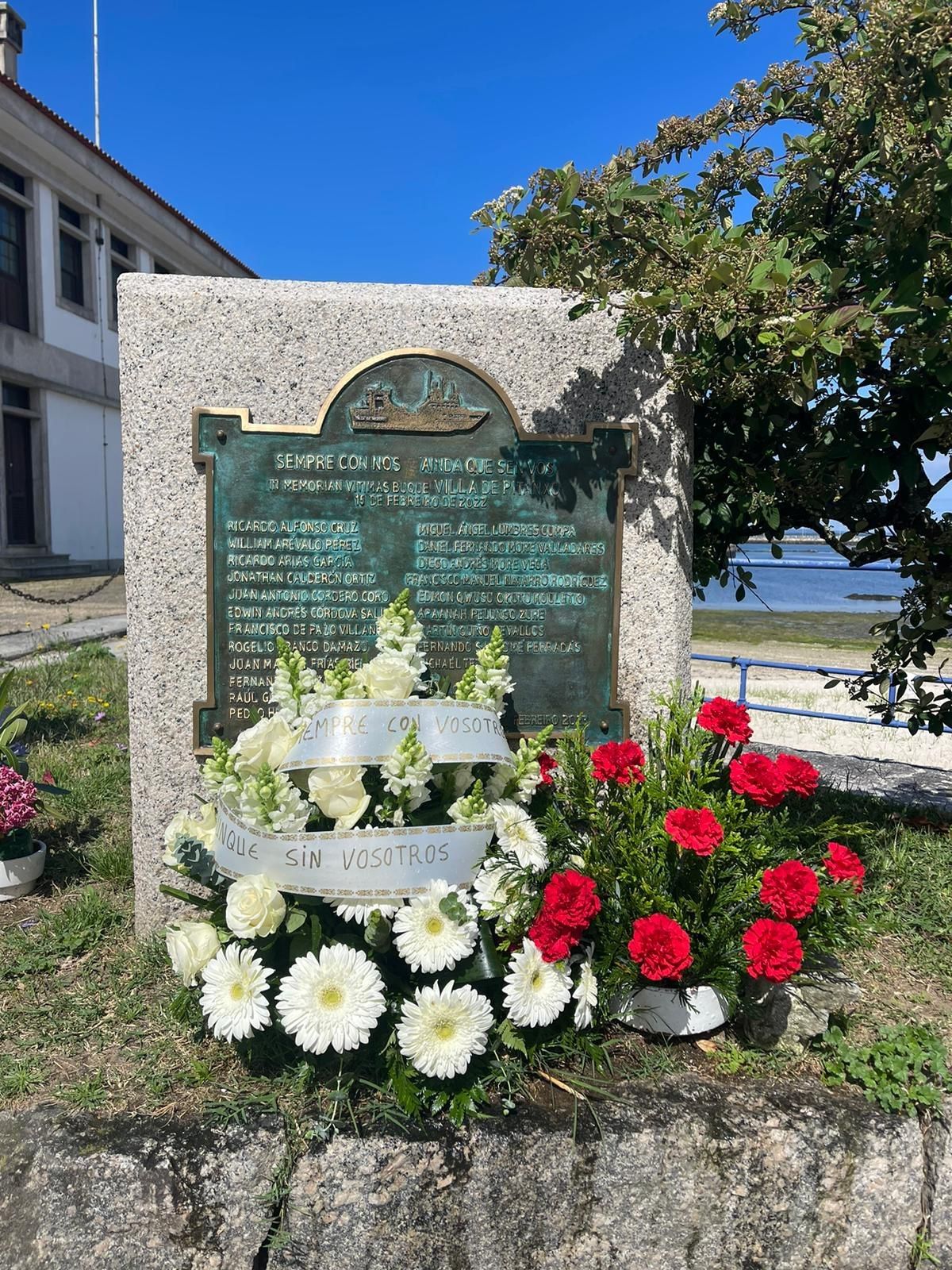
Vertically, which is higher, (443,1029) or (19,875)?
(443,1029)

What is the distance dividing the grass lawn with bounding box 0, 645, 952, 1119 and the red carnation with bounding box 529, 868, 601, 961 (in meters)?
0.38

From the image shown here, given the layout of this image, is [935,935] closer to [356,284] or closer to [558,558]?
[558,558]

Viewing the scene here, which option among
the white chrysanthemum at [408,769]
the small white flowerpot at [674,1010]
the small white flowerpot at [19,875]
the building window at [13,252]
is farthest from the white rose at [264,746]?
the building window at [13,252]

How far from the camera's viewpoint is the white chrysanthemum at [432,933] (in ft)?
6.46

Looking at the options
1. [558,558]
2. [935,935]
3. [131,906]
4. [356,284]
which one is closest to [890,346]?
[558,558]

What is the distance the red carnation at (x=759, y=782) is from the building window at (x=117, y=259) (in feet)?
71.2

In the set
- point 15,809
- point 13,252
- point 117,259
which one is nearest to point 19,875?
point 15,809

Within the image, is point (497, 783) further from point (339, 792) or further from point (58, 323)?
point (58, 323)

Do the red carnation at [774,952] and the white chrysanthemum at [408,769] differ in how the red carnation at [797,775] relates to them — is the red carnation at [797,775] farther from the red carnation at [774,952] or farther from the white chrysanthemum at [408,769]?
the white chrysanthemum at [408,769]

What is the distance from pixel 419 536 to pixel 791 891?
151cm

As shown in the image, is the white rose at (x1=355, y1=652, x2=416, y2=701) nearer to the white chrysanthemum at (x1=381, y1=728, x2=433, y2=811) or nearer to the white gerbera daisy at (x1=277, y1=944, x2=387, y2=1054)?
the white chrysanthemum at (x1=381, y1=728, x2=433, y2=811)

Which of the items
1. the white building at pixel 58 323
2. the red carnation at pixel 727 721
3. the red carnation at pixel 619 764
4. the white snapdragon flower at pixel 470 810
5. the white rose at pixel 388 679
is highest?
the white building at pixel 58 323

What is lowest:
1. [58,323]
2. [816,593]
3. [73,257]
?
[816,593]

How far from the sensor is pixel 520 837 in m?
2.26
